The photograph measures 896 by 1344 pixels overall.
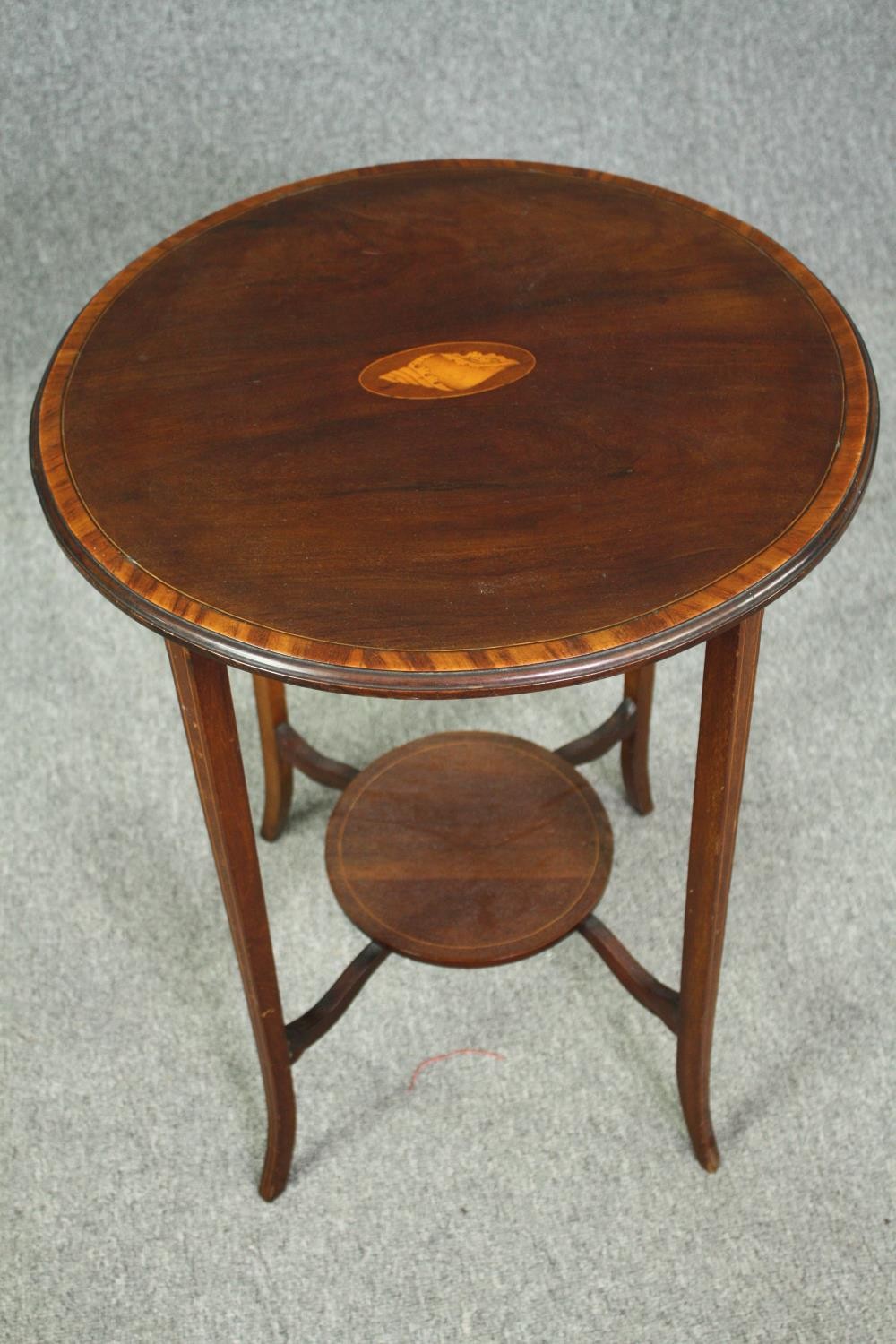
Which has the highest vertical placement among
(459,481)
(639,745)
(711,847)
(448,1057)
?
(459,481)

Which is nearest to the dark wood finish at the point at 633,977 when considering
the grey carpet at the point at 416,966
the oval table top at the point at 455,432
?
the grey carpet at the point at 416,966

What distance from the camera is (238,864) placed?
2.95 ft

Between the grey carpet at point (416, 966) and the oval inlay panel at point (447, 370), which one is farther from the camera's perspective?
the grey carpet at point (416, 966)

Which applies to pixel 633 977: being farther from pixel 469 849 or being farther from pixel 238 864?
pixel 238 864

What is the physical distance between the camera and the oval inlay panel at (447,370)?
900 mm

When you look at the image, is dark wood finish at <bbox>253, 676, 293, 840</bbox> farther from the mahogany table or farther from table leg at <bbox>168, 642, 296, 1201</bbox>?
table leg at <bbox>168, 642, 296, 1201</bbox>

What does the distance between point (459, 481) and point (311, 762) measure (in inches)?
18.2

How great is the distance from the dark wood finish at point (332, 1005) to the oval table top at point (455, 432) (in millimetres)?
403

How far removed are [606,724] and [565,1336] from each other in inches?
19.6

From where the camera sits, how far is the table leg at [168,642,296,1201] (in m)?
0.82

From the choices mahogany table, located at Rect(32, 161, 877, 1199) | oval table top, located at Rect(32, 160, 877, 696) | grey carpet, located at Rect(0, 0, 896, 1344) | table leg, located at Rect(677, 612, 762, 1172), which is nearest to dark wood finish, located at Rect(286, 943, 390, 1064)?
mahogany table, located at Rect(32, 161, 877, 1199)

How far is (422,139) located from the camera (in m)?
1.66

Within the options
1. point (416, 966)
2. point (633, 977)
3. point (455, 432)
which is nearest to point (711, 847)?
point (633, 977)

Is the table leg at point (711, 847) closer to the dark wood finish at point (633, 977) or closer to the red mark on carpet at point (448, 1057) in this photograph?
the dark wood finish at point (633, 977)
